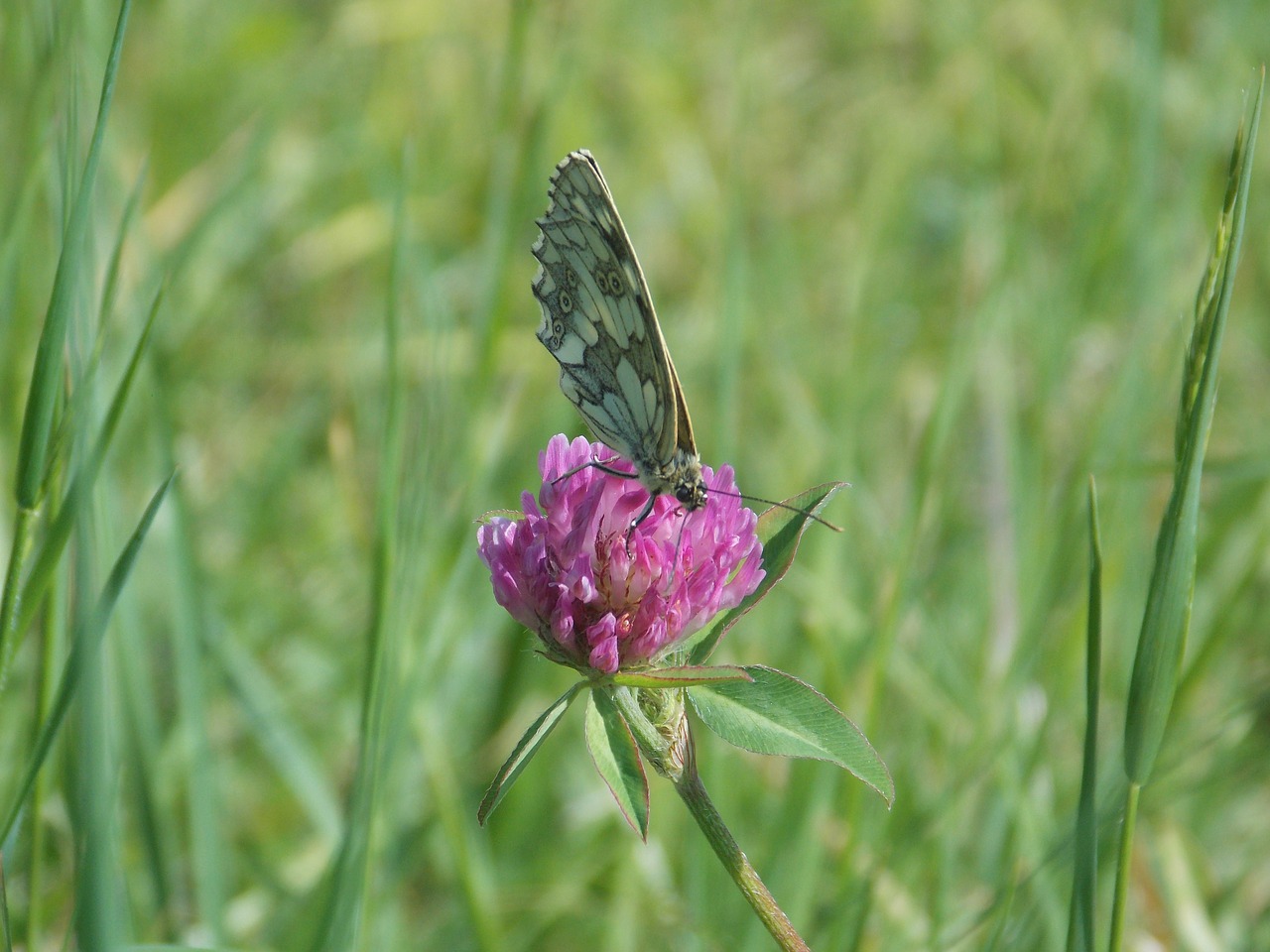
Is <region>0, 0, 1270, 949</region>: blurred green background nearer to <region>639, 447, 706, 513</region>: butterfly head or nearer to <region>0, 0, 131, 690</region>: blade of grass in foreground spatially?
<region>0, 0, 131, 690</region>: blade of grass in foreground

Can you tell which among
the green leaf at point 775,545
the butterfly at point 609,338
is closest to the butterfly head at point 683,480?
the butterfly at point 609,338

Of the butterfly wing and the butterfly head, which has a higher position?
the butterfly wing

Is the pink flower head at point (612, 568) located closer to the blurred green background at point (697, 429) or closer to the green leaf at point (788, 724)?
the green leaf at point (788, 724)

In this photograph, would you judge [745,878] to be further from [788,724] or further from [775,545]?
[775,545]

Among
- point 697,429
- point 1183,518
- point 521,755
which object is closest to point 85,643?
point 521,755

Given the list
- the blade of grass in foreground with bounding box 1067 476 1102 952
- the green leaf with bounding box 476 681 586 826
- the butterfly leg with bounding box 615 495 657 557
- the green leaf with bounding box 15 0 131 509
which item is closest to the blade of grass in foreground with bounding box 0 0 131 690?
the green leaf with bounding box 15 0 131 509

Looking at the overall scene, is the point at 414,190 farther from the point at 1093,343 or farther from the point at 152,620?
the point at 1093,343
